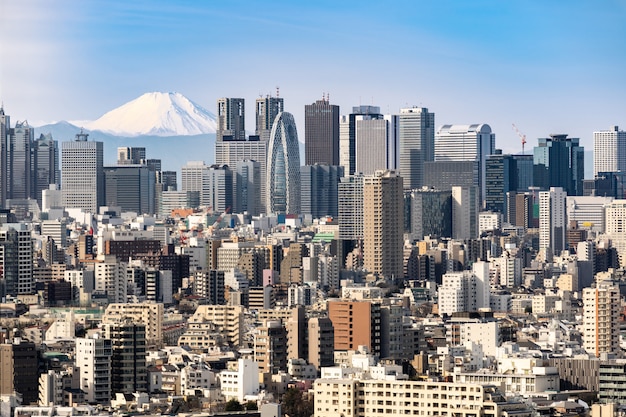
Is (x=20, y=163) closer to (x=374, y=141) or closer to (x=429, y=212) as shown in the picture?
(x=374, y=141)

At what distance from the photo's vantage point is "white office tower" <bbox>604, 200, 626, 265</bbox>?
1963 inches

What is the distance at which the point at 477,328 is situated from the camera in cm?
2756

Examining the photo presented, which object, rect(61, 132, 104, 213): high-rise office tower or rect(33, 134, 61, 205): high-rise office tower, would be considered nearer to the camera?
rect(61, 132, 104, 213): high-rise office tower

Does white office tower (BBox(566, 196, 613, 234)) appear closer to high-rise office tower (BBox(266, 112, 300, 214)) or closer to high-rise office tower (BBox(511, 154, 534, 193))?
high-rise office tower (BBox(511, 154, 534, 193))

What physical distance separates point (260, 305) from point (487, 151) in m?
34.4

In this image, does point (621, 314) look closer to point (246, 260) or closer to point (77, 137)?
point (246, 260)

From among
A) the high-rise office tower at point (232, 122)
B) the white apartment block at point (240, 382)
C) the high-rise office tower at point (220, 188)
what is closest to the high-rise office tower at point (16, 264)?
the white apartment block at point (240, 382)

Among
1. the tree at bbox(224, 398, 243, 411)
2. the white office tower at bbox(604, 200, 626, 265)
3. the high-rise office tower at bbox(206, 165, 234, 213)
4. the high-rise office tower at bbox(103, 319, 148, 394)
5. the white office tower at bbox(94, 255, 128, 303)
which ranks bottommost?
the tree at bbox(224, 398, 243, 411)

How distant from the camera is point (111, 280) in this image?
36.9 metres

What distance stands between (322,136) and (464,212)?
41.7ft

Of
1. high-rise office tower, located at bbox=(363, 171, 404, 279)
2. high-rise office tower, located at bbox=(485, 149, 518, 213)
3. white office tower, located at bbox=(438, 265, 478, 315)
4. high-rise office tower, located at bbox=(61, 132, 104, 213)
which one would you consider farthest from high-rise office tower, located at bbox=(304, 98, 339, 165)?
white office tower, located at bbox=(438, 265, 478, 315)

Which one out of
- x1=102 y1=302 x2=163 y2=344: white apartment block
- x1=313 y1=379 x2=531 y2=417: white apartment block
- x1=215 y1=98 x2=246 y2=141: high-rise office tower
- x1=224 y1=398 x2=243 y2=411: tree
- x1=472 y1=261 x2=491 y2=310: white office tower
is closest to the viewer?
x1=313 y1=379 x2=531 y2=417: white apartment block

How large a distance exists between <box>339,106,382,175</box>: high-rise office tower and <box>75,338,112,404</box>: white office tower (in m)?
46.6

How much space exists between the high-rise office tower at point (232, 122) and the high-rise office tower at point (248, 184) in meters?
3.35
